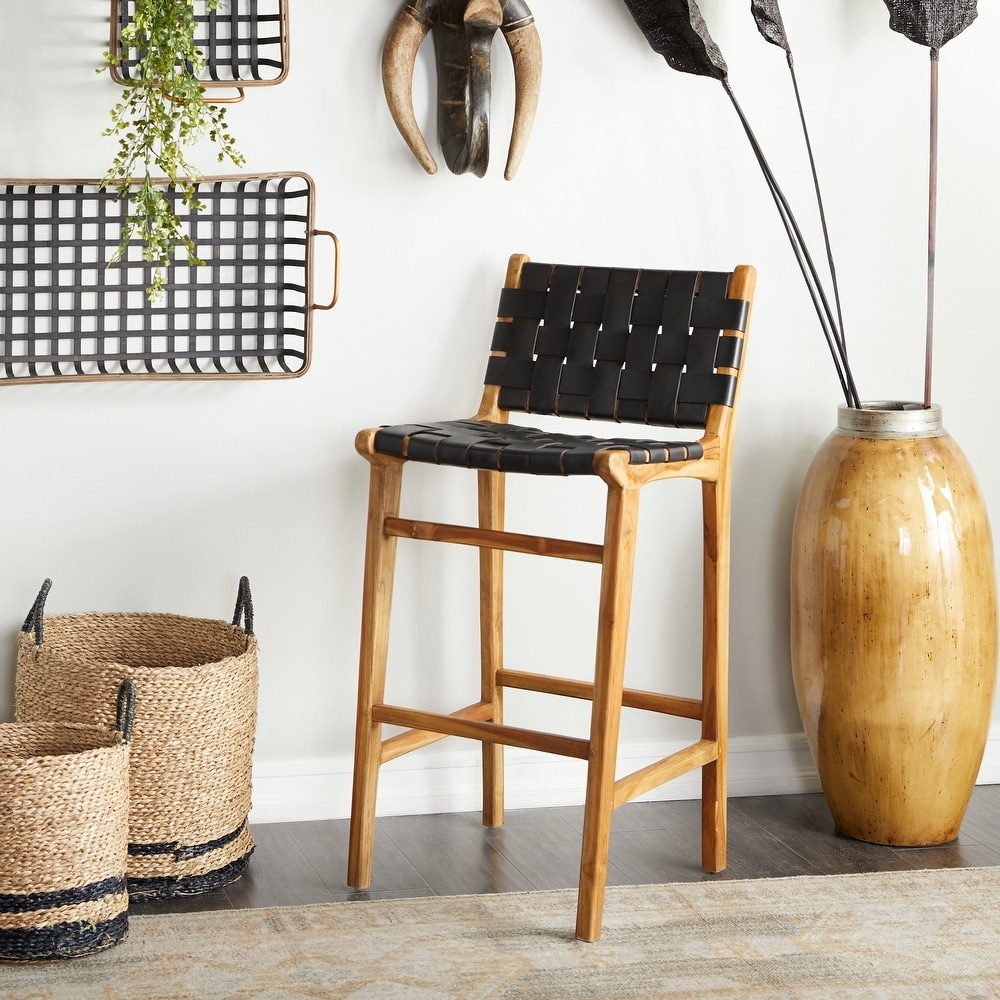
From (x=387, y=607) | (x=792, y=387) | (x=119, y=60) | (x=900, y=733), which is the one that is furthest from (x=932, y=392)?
(x=119, y=60)

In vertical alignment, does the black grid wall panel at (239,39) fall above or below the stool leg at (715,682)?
above

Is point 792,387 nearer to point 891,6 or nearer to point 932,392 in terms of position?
point 932,392

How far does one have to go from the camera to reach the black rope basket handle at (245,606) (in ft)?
6.66

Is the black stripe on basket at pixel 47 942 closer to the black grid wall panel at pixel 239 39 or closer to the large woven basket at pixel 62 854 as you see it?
the large woven basket at pixel 62 854

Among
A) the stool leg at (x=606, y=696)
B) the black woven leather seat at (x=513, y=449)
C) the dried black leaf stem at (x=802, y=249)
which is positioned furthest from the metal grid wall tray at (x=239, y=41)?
the stool leg at (x=606, y=696)

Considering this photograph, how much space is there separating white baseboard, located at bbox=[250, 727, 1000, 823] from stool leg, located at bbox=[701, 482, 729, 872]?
0.33 m

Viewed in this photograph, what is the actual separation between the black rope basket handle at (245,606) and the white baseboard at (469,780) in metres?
0.32

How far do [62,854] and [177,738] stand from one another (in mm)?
248

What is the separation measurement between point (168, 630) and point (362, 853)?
0.48 metres

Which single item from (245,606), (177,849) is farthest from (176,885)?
(245,606)

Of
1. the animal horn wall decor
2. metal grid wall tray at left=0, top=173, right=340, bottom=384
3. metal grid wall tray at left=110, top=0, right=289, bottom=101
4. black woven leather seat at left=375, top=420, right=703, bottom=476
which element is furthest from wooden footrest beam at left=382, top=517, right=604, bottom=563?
metal grid wall tray at left=110, top=0, right=289, bottom=101

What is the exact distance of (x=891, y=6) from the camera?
7.11ft

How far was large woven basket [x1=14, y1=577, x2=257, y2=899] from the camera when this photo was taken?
1854 mm

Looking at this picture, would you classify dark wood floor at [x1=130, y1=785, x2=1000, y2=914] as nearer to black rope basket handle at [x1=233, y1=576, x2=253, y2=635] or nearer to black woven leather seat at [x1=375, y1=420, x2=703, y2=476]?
black rope basket handle at [x1=233, y1=576, x2=253, y2=635]
